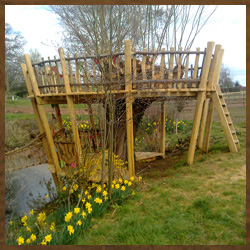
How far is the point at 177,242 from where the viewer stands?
6.75ft

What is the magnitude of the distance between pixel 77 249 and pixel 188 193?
94.7 inches

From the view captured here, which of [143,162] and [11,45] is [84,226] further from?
[11,45]

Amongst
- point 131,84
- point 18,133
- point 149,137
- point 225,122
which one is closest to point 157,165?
point 149,137

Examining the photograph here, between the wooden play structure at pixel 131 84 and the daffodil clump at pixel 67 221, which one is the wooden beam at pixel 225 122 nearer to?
the wooden play structure at pixel 131 84

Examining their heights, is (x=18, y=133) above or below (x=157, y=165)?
A: above

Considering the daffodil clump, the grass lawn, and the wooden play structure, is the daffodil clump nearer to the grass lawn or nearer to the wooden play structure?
the grass lawn

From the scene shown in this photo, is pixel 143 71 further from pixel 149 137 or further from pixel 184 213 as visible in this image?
pixel 149 137

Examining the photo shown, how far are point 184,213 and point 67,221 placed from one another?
55.5 inches

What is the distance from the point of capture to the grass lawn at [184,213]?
2.13 meters

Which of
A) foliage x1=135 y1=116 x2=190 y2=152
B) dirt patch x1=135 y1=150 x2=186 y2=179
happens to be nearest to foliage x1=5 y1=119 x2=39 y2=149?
foliage x1=135 y1=116 x2=190 y2=152

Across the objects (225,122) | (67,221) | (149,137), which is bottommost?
(67,221)

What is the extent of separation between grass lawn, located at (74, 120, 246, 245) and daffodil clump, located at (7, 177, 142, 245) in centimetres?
12

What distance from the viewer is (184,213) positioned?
2576mm

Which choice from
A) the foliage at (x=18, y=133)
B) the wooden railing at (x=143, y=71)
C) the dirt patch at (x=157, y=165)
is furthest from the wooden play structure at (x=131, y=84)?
the foliage at (x=18, y=133)
